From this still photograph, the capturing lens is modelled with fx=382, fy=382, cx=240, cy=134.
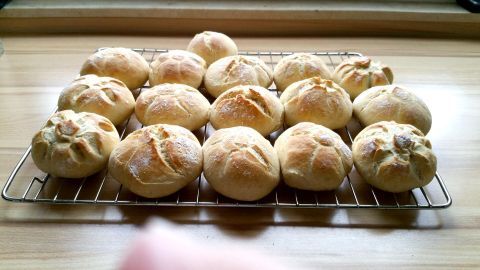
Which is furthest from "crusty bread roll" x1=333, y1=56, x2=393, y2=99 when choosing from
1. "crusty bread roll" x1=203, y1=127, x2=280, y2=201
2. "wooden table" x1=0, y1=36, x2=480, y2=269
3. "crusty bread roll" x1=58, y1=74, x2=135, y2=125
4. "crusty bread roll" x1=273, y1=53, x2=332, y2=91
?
"crusty bread roll" x1=58, y1=74, x2=135, y2=125

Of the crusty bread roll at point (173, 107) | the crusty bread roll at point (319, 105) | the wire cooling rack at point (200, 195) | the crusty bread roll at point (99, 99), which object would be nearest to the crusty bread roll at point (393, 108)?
the crusty bread roll at point (319, 105)

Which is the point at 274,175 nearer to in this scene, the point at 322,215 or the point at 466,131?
the point at 322,215

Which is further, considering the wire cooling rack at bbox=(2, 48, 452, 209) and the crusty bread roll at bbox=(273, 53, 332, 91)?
the crusty bread roll at bbox=(273, 53, 332, 91)

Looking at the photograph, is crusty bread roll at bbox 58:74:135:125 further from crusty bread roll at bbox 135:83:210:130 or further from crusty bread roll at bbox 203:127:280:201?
crusty bread roll at bbox 203:127:280:201

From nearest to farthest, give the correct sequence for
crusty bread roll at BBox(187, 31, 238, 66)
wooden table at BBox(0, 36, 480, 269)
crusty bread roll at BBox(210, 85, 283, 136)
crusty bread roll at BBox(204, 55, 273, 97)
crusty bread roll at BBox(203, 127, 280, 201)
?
1. wooden table at BBox(0, 36, 480, 269)
2. crusty bread roll at BBox(203, 127, 280, 201)
3. crusty bread roll at BBox(210, 85, 283, 136)
4. crusty bread roll at BBox(204, 55, 273, 97)
5. crusty bread roll at BBox(187, 31, 238, 66)

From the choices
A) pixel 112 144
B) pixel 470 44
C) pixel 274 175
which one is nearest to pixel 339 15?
pixel 470 44

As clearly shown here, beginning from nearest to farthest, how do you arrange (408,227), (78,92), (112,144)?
(408,227) → (112,144) → (78,92)
